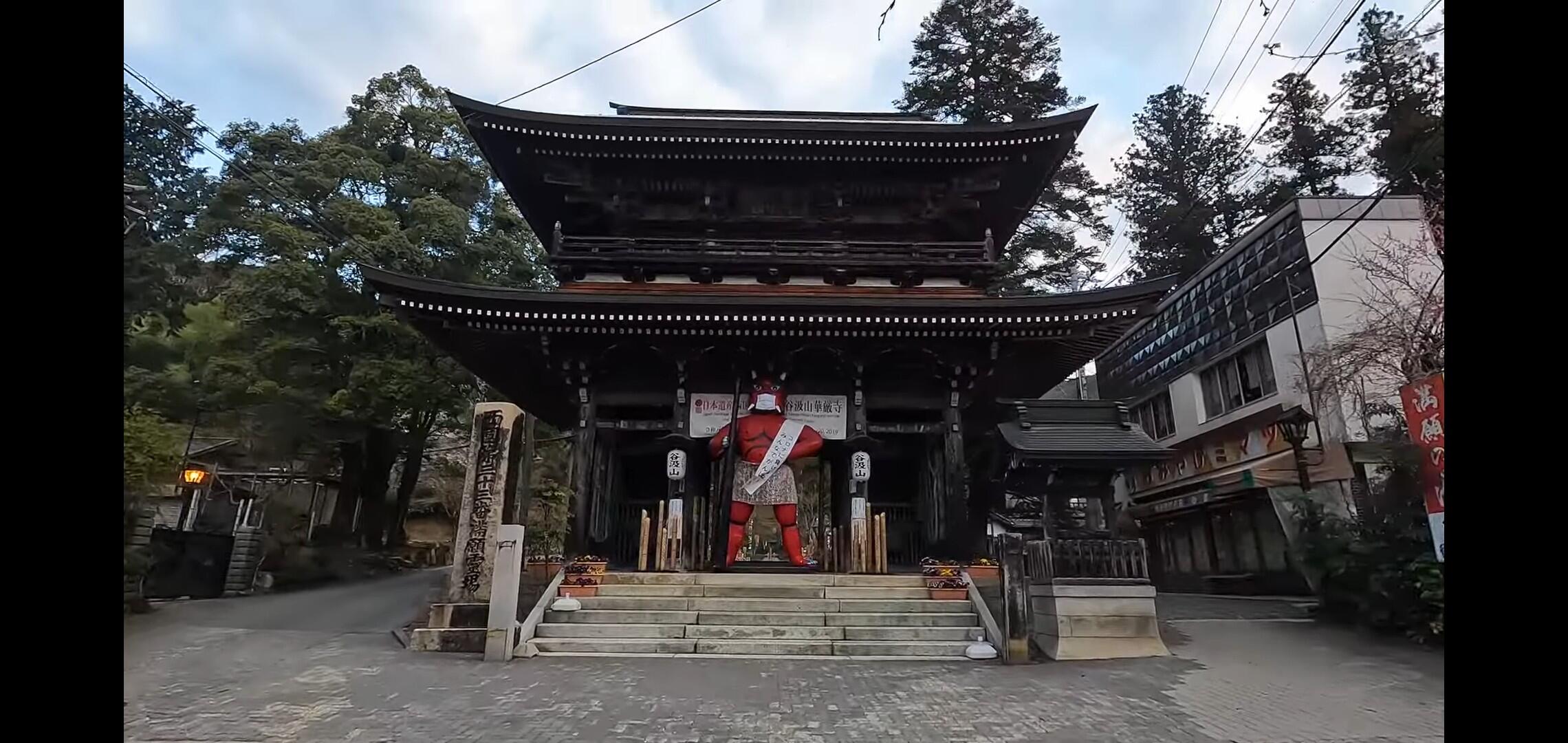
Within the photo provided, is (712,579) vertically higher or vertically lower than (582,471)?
lower

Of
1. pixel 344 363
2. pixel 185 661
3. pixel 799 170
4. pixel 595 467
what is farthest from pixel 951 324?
pixel 344 363

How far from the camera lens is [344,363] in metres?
17.8

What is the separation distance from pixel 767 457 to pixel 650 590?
306cm

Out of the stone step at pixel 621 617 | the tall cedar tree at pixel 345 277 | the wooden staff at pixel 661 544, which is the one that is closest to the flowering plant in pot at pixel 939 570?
the stone step at pixel 621 617

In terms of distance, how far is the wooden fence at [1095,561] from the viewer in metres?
8.92

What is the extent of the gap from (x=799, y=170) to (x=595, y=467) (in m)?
7.37

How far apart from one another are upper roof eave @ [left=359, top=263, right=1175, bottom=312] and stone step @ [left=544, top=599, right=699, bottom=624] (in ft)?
15.7

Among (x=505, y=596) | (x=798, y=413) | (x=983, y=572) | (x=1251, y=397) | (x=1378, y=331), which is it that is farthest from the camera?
(x=1251, y=397)

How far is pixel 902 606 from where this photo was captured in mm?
9875

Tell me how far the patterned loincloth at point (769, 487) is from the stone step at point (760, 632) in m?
3.21

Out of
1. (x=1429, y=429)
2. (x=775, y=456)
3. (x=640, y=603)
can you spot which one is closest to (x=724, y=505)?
(x=775, y=456)

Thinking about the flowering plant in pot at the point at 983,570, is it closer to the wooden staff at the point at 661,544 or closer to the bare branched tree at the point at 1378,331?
the wooden staff at the point at 661,544

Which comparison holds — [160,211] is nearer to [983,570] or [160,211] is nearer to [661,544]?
[661,544]
